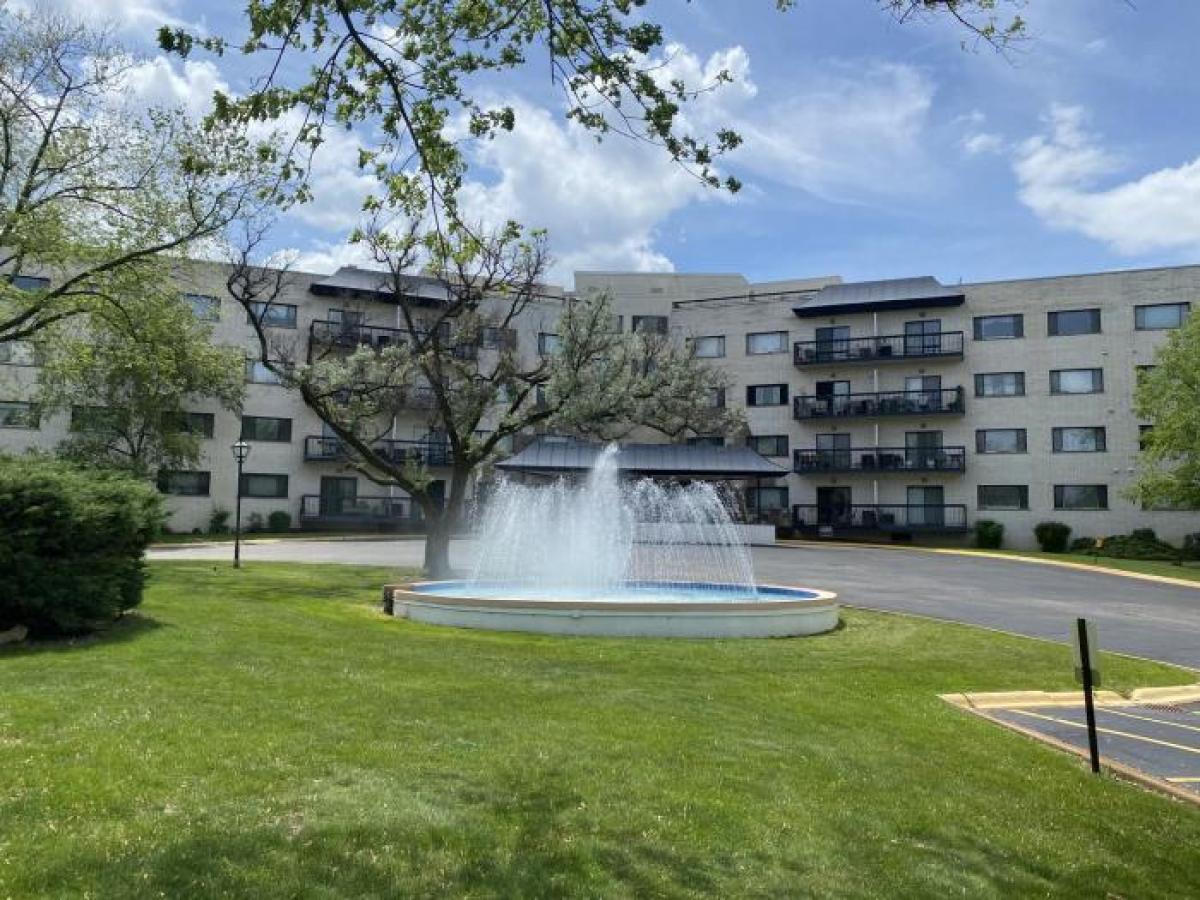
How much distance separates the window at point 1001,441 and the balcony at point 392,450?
90.6 ft

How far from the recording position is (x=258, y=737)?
699 centimetres

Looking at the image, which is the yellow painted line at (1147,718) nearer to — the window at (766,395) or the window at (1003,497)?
the window at (1003,497)

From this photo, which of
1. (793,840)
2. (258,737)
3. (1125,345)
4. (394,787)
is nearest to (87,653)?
(258,737)

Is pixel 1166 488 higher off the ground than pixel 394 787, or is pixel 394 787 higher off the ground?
pixel 1166 488

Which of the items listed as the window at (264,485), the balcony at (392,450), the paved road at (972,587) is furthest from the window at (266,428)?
the paved road at (972,587)

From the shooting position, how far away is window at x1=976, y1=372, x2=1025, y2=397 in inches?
1847

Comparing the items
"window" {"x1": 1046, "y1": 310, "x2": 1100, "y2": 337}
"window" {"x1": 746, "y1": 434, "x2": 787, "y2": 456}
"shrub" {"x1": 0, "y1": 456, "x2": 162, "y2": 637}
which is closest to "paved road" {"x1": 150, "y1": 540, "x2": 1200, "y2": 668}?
"window" {"x1": 746, "y1": 434, "x2": 787, "y2": 456}

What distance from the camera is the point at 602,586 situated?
70.4 ft

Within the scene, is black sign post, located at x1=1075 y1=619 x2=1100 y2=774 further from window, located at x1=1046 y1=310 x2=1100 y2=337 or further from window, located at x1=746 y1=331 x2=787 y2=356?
window, located at x1=746 y1=331 x2=787 y2=356

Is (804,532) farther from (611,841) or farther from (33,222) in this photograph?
(611,841)

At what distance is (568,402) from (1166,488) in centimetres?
2439

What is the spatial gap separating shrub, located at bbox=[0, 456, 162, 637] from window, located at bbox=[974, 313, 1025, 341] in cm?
4434

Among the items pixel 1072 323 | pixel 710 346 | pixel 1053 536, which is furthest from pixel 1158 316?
pixel 710 346

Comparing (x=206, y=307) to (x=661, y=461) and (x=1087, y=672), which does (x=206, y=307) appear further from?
(x=1087, y=672)
